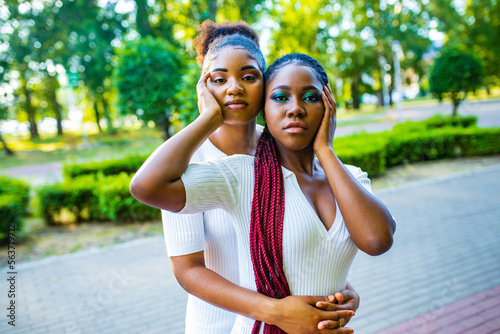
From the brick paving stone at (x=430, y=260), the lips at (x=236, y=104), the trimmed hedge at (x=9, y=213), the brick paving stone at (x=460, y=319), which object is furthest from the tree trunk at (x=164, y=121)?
the lips at (x=236, y=104)

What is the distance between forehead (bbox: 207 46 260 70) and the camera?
1.37 meters

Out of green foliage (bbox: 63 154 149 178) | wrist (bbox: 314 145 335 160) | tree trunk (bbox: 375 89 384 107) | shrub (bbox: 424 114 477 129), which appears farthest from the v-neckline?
tree trunk (bbox: 375 89 384 107)

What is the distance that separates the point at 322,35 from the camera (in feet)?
96.8

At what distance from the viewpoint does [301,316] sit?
1173 millimetres

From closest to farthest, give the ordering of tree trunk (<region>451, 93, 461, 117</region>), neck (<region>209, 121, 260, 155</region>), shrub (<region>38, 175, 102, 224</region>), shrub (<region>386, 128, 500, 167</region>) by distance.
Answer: neck (<region>209, 121, 260, 155</region>), shrub (<region>38, 175, 102, 224</region>), shrub (<region>386, 128, 500, 167</region>), tree trunk (<region>451, 93, 461, 117</region>)

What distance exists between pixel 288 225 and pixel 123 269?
4868mm

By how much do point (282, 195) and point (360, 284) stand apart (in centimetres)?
390

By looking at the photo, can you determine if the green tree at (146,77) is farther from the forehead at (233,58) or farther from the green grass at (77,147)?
the green grass at (77,147)

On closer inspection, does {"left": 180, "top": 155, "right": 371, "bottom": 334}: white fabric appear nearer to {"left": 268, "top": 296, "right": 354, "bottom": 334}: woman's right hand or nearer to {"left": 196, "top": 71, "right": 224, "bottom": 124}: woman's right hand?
{"left": 268, "top": 296, "right": 354, "bottom": 334}: woman's right hand

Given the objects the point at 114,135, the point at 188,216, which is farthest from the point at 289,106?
the point at 114,135

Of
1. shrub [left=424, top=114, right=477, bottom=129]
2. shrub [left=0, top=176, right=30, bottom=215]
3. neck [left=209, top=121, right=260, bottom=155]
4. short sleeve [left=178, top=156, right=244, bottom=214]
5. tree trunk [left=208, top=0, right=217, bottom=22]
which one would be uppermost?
tree trunk [left=208, top=0, right=217, bottom=22]

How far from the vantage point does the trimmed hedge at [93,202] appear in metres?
7.35

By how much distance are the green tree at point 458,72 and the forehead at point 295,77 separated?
15.5 m

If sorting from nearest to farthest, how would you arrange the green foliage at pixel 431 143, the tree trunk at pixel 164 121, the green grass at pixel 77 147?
the tree trunk at pixel 164 121 < the green foliage at pixel 431 143 < the green grass at pixel 77 147
